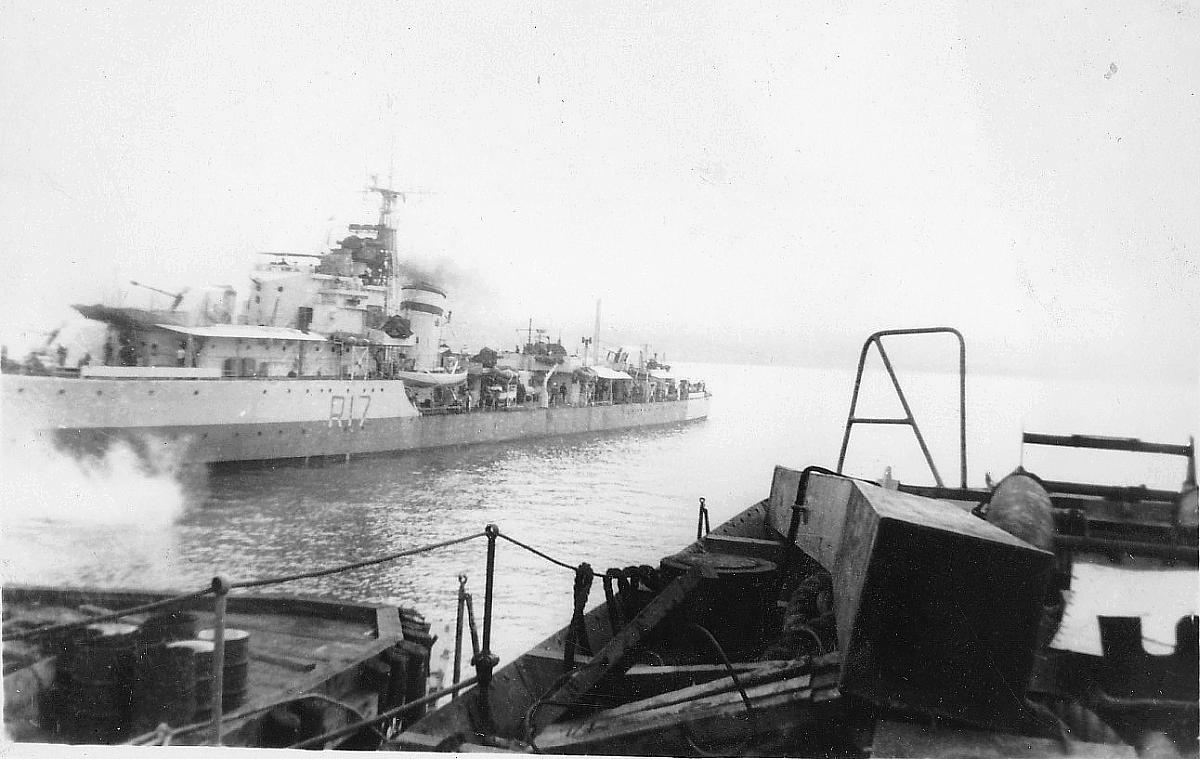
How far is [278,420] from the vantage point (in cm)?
612

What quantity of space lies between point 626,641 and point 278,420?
466cm

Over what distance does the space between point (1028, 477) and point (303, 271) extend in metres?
5.13

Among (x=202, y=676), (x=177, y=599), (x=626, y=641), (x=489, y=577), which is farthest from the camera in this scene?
(x=202, y=676)

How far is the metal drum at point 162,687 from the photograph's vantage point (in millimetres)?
2969

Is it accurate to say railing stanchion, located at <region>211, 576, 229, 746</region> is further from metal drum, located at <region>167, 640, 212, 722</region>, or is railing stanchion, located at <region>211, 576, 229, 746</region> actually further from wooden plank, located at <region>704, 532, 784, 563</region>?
wooden plank, located at <region>704, 532, 784, 563</region>

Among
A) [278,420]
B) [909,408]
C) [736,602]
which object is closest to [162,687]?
[736,602]

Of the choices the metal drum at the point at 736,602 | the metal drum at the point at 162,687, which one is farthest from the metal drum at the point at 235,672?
the metal drum at the point at 736,602

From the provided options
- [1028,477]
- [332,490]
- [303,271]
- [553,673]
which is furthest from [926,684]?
[303,271]

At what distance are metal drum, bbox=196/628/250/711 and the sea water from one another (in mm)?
1028

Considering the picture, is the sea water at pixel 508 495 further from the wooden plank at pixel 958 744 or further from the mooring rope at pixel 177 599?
the wooden plank at pixel 958 744

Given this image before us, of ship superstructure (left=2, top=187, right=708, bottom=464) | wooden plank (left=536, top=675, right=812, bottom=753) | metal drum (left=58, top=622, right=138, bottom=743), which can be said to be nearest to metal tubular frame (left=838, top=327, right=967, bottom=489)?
wooden plank (left=536, top=675, right=812, bottom=753)

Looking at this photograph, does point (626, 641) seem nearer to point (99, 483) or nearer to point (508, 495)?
point (508, 495)

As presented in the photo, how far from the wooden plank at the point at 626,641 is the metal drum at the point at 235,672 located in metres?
1.65

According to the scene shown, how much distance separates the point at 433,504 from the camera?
215 inches
